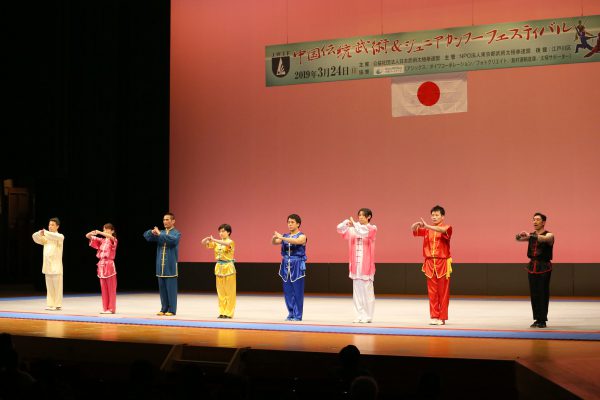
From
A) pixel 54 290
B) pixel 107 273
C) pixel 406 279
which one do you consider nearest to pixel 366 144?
pixel 406 279

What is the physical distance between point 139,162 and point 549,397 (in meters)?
9.69

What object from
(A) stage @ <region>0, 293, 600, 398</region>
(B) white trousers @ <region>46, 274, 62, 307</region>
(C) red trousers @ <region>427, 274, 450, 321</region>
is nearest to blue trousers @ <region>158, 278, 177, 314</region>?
(A) stage @ <region>0, 293, 600, 398</region>

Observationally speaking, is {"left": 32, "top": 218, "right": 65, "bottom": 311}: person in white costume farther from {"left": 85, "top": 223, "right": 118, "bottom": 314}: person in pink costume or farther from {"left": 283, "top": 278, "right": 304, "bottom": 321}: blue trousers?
{"left": 283, "top": 278, "right": 304, "bottom": 321}: blue trousers

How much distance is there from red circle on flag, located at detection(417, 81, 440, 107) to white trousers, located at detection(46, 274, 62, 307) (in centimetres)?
560

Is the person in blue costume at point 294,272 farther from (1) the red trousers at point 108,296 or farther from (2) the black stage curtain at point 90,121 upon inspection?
(2) the black stage curtain at point 90,121

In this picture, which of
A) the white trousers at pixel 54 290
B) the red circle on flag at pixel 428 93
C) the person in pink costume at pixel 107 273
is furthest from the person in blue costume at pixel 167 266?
the red circle on flag at pixel 428 93

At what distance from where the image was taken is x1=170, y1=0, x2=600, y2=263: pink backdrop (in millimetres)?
10609

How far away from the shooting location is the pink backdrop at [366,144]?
10609 mm

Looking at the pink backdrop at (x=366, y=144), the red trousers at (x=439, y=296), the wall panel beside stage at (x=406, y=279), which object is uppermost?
the pink backdrop at (x=366, y=144)

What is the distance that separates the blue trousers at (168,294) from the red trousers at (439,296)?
281cm

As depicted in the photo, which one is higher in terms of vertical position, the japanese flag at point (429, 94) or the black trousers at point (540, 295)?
the japanese flag at point (429, 94)

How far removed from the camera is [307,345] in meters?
5.52

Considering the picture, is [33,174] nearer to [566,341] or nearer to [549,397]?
[566,341]

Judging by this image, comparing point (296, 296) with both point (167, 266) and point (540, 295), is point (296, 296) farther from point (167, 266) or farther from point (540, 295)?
point (540, 295)
